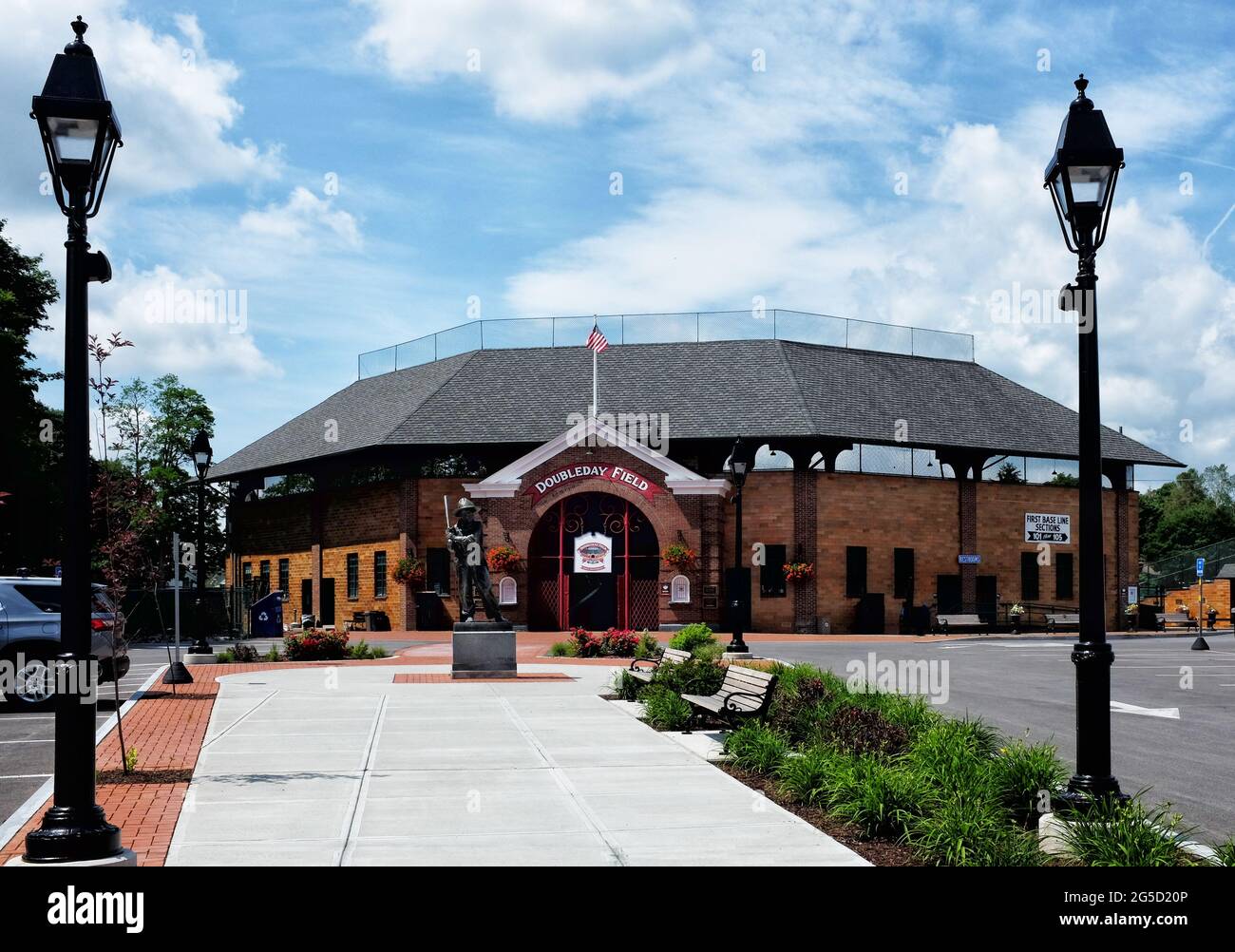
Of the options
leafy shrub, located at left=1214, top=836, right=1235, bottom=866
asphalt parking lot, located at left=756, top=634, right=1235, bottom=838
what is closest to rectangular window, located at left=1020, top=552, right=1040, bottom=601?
asphalt parking lot, located at left=756, top=634, right=1235, bottom=838

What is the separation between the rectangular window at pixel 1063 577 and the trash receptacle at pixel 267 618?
28915 mm

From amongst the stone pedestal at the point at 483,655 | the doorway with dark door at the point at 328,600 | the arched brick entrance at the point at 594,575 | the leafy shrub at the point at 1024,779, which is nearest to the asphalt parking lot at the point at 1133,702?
the leafy shrub at the point at 1024,779

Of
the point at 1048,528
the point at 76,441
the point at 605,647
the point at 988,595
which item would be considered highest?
the point at 76,441

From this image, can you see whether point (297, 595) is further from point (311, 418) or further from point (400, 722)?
point (400, 722)

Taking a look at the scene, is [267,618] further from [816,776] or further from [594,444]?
[816,776]

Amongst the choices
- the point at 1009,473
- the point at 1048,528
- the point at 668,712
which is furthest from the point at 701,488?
the point at 668,712

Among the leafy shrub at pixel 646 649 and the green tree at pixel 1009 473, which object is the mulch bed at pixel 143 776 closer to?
the leafy shrub at pixel 646 649

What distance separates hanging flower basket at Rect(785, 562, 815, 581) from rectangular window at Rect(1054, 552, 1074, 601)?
37.2ft

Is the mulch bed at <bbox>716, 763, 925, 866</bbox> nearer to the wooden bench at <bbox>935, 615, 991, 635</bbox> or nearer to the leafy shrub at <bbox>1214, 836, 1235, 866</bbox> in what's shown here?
the leafy shrub at <bbox>1214, 836, 1235, 866</bbox>

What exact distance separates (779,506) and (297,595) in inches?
811

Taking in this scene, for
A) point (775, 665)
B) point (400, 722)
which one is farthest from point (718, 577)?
point (400, 722)

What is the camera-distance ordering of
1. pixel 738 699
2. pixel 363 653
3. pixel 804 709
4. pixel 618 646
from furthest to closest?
pixel 363 653
pixel 618 646
pixel 738 699
pixel 804 709

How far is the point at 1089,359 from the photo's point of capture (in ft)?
26.1

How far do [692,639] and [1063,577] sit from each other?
1096 inches
